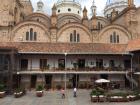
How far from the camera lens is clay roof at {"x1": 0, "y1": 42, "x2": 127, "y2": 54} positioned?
1949 inches

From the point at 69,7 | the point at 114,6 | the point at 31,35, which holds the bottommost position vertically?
the point at 31,35

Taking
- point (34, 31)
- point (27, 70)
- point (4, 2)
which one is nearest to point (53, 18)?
point (34, 31)

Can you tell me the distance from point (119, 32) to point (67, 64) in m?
14.7

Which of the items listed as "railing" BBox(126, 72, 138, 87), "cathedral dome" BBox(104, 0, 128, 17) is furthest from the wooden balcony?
"cathedral dome" BBox(104, 0, 128, 17)

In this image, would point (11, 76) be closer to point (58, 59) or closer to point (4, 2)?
point (58, 59)

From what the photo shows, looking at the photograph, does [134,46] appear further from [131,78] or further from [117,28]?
[117,28]

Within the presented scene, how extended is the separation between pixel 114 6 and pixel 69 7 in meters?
12.9

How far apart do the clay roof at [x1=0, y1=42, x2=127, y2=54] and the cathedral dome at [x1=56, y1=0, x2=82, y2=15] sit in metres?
23.9

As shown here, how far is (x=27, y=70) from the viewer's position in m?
48.2

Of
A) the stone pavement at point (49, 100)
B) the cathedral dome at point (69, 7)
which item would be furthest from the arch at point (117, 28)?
the stone pavement at point (49, 100)

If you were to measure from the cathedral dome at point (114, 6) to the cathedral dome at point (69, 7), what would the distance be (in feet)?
30.3

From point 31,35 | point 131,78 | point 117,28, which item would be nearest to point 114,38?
point 117,28

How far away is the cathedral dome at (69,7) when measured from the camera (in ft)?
249

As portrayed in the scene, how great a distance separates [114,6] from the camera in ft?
265
